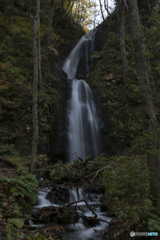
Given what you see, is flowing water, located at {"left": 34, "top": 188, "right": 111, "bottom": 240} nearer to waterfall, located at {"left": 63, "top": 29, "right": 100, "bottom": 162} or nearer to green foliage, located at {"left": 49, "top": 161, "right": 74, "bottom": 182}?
green foliage, located at {"left": 49, "top": 161, "right": 74, "bottom": 182}

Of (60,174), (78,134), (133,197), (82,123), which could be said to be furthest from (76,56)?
(133,197)

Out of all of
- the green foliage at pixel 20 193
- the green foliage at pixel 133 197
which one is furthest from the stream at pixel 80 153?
the green foliage at pixel 133 197

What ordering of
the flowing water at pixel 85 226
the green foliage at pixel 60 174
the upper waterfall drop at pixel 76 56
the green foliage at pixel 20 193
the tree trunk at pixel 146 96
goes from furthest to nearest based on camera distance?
the upper waterfall drop at pixel 76 56, the green foliage at pixel 60 174, the flowing water at pixel 85 226, the green foliage at pixel 20 193, the tree trunk at pixel 146 96

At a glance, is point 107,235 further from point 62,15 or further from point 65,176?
point 62,15

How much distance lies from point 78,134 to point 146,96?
8184 mm

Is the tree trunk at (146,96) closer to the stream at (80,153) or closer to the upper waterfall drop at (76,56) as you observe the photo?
the stream at (80,153)

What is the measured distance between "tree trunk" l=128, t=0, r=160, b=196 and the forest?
0.8 inches

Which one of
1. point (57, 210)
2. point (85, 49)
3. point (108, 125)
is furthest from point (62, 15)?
point (57, 210)

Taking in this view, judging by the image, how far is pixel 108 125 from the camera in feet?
42.5

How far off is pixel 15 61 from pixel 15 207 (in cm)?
1108

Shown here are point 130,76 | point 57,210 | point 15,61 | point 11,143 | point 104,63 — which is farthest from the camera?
point 104,63

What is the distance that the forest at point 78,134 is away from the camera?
13.6 ft

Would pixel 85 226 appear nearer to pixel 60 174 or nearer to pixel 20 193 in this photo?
pixel 20 193

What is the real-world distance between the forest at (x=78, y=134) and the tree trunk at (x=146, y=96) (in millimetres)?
21
